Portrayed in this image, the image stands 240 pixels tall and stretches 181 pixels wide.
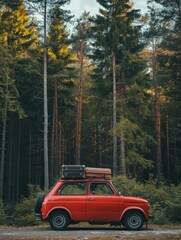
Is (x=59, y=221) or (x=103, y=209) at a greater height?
(x=103, y=209)

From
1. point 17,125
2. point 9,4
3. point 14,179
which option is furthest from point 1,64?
point 14,179

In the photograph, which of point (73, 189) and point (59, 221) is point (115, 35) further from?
point (59, 221)

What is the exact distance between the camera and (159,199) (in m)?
19.4

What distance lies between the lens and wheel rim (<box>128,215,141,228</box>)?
1362 centimetres

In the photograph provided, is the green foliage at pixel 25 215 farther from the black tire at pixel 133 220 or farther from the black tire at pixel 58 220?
the black tire at pixel 133 220

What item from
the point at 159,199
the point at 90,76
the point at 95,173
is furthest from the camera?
the point at 90,76

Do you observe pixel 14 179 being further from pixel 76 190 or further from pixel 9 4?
pixel 76 190

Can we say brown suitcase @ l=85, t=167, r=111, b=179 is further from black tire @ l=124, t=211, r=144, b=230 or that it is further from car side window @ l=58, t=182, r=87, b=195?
black tire @ l=124, t=211, r=144, b=230

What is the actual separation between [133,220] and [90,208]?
5.34 feet

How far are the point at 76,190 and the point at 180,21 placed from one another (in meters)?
15.0

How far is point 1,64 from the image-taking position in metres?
22.8

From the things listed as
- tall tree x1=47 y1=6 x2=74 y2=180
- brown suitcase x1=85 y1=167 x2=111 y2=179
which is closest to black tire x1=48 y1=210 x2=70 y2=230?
brown suitcase x1=85 y1=167 x2=111 y2=179

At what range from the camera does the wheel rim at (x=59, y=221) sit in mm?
13523

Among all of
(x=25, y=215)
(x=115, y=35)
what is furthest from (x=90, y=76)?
(x=25, y=215)
